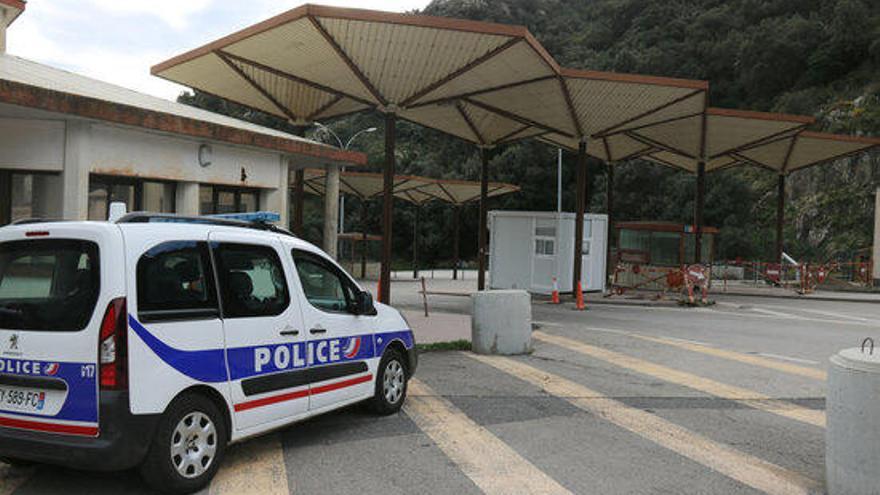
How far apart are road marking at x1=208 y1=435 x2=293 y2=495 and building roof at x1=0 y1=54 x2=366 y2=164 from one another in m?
4.91

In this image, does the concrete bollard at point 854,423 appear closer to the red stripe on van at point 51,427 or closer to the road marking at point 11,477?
the red stripe on van at point 51,427

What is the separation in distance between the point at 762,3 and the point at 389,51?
220ft

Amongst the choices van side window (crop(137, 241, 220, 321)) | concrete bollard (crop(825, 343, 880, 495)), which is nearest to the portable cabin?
concrete bollard (crop(825, 343, 880, 495))

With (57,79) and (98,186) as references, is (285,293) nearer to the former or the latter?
(98,186)

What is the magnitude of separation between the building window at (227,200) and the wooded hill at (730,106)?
112ft

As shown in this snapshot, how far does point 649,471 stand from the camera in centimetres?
554

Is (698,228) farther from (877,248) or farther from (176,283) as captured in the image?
(176,283)

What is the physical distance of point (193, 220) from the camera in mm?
5555

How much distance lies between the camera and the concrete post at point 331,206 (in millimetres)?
A: 15203

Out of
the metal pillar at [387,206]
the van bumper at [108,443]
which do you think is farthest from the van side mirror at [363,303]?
the metal pillar at [387,206]

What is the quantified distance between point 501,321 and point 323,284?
5.11 metres

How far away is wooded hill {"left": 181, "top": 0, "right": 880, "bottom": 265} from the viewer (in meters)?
42.6

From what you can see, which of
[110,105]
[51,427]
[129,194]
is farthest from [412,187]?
[51,427]

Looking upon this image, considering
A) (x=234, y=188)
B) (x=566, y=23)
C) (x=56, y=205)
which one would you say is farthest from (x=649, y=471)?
(x=566, y=23)
